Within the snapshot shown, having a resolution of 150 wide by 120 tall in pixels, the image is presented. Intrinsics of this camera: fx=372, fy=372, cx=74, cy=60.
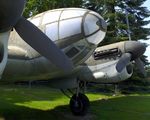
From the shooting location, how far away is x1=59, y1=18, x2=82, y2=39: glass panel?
12.1 m

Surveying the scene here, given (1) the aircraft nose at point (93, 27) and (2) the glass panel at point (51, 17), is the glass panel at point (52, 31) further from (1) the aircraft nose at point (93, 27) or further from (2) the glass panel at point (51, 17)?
(1) the aircraft nose at point (93, 27)

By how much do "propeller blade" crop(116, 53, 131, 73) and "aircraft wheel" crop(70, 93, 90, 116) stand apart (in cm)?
181

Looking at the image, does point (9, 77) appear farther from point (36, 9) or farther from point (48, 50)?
point (36, 9)

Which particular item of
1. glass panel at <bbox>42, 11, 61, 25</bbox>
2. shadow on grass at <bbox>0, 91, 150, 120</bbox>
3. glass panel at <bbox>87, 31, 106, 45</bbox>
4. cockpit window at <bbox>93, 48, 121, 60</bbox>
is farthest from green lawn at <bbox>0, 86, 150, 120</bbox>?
glass panel at <bbox>42, 11, 61, 25</bbox>

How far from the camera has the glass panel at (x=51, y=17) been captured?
40.7 ft

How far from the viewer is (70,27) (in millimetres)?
12164

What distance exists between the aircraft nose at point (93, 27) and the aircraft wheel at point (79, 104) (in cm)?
295

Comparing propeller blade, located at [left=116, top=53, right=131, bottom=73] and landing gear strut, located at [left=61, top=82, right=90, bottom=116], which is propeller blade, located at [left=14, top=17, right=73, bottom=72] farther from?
propeller blade, located at [left=116, top=53, right=131, bottom=73]

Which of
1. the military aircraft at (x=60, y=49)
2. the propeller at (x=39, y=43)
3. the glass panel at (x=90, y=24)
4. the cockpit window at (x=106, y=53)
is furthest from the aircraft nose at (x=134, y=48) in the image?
the propeller at (x=39, y=43)

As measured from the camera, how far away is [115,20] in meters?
37.7

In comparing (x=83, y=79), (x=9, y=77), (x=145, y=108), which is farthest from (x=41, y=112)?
(x=145, y=108)

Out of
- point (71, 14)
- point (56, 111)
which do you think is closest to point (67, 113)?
point (56, 111)

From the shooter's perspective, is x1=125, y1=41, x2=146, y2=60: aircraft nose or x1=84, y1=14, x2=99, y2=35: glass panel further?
x1=125, y1=41, x2=146, y2=60: aircraft nose

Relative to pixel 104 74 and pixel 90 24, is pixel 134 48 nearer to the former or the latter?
pixel 104 74
